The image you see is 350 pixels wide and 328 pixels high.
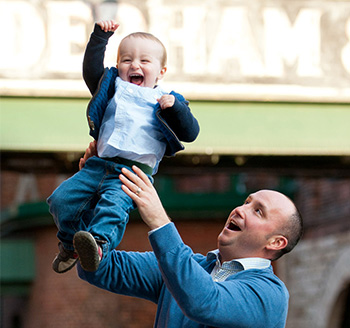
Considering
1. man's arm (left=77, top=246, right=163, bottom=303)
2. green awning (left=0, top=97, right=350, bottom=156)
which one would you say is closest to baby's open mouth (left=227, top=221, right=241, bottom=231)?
man's arm (left=77, top=246, right=163, bottom=303)

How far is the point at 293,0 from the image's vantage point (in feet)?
26.2

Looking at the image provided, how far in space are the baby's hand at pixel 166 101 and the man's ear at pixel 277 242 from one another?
0.78 m

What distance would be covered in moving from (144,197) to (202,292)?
0.43 metres

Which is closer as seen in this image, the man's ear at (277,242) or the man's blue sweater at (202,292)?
the man's blue sweater at (202,292)

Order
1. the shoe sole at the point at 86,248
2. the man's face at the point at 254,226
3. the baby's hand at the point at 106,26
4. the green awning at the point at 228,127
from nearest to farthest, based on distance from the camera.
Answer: the shoe sole at the point at 86,248 < the baby's hand at the point at 106,26 < the man's face at the point at 254,226 < the green awning at the point at 228,127

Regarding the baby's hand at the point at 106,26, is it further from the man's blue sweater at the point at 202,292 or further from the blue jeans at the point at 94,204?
the man's blue sweater at the point at 202,292

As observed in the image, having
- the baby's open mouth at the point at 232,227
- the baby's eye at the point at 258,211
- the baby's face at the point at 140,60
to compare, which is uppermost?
the baby's face at the point at 140,60

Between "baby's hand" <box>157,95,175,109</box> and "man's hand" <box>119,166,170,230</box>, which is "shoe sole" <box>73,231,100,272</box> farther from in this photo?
"baby's hand" <box>157,95,175,109</box>

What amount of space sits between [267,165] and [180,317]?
599 centimetres

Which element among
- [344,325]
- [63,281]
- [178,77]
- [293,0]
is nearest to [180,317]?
[178,77]

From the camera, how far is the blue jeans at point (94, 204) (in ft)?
9.04

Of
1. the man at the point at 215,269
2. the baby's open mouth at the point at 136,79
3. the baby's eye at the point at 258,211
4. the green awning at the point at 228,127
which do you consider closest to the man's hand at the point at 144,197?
the man at the point at 215,269

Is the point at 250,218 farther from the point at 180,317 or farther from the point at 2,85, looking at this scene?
the point at 2,85

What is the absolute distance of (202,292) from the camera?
107 inches
